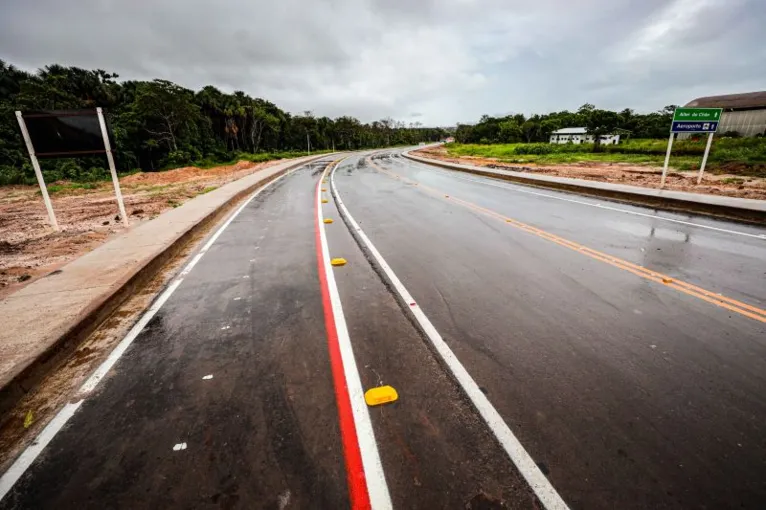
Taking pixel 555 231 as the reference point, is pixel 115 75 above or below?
above

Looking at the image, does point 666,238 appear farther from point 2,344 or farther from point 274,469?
point 2,344

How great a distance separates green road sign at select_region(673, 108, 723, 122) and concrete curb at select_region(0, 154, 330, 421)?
1681 cm

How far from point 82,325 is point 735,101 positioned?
7892 centimetres

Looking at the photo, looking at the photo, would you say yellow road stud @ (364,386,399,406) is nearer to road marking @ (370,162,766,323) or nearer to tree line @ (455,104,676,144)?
road marking @ (370,162,766,323)

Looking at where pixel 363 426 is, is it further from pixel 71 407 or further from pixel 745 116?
pixel 745 116

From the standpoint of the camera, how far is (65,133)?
8.21 m

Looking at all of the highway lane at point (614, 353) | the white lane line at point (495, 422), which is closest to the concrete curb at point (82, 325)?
the white lane line at point (495, 422)

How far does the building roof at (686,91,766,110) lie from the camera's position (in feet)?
156

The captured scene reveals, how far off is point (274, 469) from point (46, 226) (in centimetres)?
1223

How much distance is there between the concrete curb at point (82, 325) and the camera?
3000mm

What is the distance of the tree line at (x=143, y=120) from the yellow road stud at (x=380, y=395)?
22.1 metres

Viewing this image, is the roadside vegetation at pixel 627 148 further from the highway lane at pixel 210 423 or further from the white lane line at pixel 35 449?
the white lane line at pixel 35 449

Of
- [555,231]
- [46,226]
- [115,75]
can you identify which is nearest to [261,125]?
[115,75]

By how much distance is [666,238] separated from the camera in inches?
285
